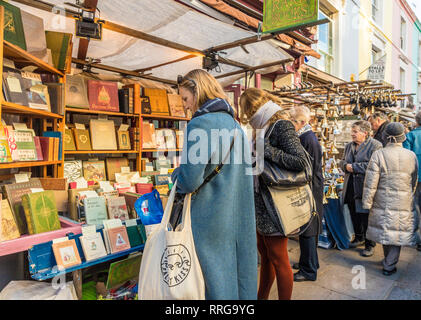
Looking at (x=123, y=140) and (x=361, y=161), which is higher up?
(x=123, y=140)

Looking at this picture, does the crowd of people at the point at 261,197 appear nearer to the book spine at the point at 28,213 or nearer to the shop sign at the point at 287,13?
the shop sign at the point at 287,13

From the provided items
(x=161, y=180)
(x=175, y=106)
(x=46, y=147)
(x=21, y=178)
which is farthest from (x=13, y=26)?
(x=175, y=106)

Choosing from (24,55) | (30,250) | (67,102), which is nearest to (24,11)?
(24,55)

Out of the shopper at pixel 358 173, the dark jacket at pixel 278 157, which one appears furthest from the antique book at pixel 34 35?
the shopper at pixel 358 173

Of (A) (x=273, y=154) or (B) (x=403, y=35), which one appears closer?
(A) (x=273, y=154)

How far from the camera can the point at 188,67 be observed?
4062 millimetres

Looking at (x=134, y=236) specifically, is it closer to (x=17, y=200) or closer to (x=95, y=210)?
(x=95, y=210)

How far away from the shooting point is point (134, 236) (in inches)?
93.4

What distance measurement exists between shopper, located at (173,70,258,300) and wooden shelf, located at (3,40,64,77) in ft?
4.06

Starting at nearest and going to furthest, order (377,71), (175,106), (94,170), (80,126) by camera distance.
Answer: (80,126)
(94,170)
(175,106)
(377,71)

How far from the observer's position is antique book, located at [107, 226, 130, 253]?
220 cm

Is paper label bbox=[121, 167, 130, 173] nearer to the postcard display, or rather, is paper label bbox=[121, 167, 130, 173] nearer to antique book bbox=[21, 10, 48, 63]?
the postcard display

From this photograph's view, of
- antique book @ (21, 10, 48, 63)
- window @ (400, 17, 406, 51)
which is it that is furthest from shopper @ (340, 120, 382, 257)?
window @ (400, 17, 406, 51)

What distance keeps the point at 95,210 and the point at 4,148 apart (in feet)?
2.74
